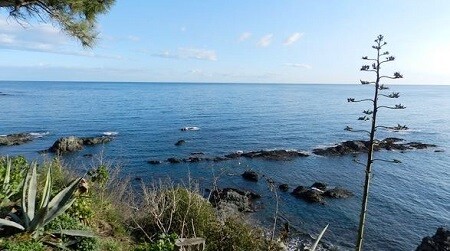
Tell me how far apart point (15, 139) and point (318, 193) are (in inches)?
1424

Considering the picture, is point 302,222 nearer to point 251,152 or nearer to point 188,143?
point 251,152

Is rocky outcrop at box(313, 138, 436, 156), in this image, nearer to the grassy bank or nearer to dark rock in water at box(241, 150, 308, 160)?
dark rock in water at box(241, 150, 308, 160)

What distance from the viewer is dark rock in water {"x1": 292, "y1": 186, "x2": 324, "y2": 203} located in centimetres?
2677

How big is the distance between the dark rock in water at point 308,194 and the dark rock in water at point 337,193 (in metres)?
0.74

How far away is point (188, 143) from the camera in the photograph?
45.1 m

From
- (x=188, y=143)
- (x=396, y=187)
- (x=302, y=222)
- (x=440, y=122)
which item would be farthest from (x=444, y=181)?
(x=440, y=122)

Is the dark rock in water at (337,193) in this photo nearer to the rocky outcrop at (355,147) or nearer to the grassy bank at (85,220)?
the rocky outcrop at (355,147)

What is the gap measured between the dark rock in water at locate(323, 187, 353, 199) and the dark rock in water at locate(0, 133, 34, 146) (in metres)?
34.7

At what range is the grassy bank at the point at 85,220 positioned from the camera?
6.36 metres

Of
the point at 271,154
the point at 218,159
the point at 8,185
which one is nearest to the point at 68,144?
the point at 218,159

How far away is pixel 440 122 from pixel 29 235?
258ft

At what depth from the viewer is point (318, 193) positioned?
27.5 metres

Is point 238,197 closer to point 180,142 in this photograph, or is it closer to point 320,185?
point 320,185

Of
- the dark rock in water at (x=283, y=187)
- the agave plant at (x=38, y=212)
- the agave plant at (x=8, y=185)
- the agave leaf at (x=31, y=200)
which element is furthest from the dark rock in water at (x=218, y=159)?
the agave leaf at (x=31, y=200)
